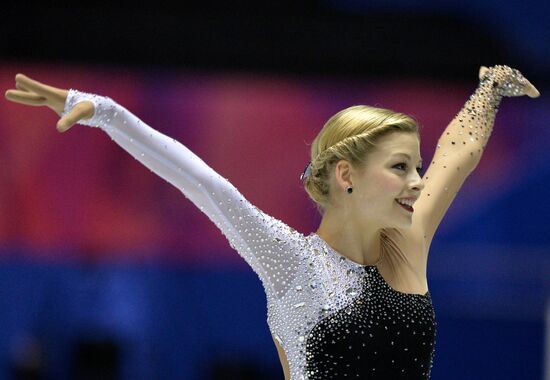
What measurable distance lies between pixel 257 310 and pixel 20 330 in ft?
4.28

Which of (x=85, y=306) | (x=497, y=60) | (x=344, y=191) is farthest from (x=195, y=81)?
(x=344, y=191)

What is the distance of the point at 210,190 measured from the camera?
2.13 m

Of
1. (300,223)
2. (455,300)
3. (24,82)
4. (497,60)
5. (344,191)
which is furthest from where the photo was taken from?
(497,60)

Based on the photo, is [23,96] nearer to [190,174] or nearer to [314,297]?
[190,174]

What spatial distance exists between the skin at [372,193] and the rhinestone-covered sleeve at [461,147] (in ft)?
0.78

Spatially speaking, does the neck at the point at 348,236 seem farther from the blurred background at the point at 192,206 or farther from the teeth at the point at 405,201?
the blurred background at the point at 192,206

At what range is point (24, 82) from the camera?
2012 millimetres

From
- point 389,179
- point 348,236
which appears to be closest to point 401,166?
point 389,179

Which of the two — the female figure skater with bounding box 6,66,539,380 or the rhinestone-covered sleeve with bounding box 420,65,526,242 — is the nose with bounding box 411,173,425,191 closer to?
the female figure skater with bounding box 6,66,539,380

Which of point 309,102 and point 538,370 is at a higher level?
point 309,102

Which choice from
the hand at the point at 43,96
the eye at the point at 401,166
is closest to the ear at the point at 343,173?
the eye at the point at 401,166

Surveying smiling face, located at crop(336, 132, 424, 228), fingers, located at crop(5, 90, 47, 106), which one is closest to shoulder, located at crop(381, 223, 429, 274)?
smiling face, located at crop(336, 132, 424, 228)

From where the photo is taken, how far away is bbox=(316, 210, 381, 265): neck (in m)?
2.29

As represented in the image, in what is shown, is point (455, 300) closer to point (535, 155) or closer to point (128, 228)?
point (535, 155)
